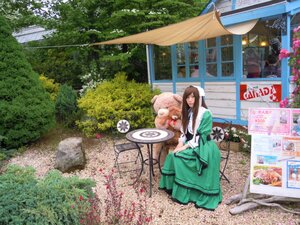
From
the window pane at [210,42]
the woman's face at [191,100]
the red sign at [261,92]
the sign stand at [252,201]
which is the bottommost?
the sign stand at [252,201]

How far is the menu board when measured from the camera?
2.89m

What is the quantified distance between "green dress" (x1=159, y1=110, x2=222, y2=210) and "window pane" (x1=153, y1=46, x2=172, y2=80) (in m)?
3.95

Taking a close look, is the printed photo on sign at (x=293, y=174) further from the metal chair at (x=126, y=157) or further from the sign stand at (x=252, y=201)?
the metal chair at (x=126, y=157)

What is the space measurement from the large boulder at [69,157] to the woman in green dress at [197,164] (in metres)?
1.82

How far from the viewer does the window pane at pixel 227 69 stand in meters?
5.61

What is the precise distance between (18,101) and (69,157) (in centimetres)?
195

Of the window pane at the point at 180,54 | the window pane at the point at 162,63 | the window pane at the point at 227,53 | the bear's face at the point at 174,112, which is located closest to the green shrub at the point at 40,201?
the bear's face at the point at 174,112

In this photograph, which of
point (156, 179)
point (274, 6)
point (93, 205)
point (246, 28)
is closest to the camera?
point (93, 205)

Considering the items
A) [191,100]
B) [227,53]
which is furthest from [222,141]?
[191,100]

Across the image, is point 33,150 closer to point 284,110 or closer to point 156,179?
point 156,179

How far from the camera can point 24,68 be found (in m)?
5.84

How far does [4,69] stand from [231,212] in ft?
16.7

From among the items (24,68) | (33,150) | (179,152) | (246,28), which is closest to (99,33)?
(24,68)

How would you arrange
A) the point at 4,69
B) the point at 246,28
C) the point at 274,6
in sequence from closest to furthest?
the point at 274,6, the point at 246,28, the point at 4,69
